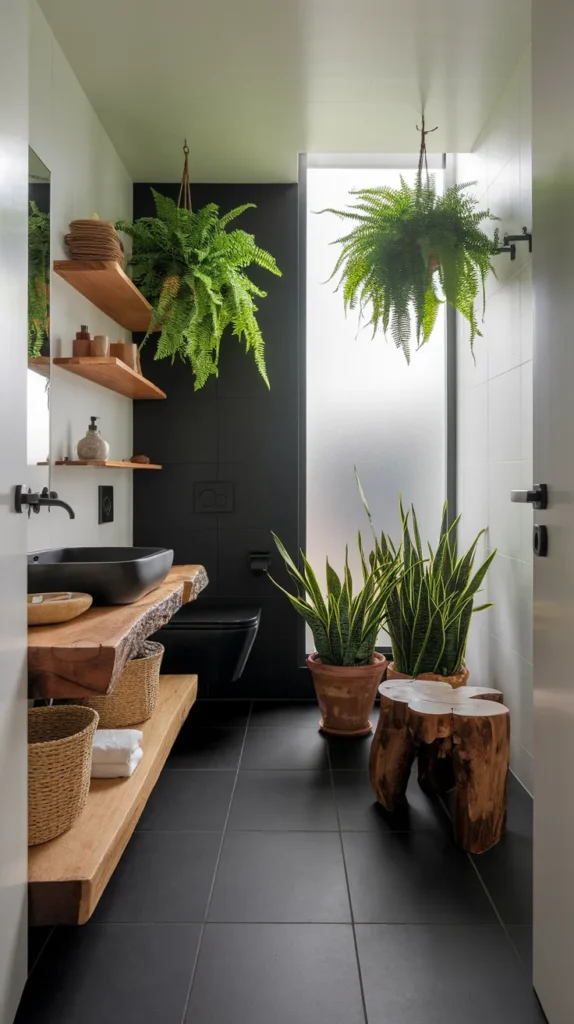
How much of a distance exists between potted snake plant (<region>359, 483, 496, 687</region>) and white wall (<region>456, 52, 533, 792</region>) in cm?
13

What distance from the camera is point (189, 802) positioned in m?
2.34

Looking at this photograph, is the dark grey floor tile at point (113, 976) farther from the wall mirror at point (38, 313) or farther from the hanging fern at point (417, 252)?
the hanging fern at point (417, 252)

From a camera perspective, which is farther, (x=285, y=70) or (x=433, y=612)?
(x=433, y=612)

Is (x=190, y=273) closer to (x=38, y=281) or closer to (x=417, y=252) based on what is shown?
(x=38, y=281)

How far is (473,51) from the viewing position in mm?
2424

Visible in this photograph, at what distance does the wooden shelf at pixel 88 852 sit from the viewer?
1.39m

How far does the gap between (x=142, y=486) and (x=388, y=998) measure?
253 cm

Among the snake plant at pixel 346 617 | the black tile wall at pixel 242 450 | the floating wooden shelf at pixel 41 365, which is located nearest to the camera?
the floating wooden shelf at pixel 41 365

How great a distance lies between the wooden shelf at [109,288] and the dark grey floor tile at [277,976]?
1989 mm

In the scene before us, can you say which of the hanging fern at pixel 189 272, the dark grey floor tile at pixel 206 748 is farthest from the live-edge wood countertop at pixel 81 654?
the hanging fern at pixel 189 272

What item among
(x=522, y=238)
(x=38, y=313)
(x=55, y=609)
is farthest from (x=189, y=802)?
(x=522, y=238)

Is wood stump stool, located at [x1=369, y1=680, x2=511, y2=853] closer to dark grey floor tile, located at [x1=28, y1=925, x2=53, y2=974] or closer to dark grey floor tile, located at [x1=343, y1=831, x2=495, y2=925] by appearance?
dark grey floor tile, located at [x1=343, y1=831, x2=495, y2=925]

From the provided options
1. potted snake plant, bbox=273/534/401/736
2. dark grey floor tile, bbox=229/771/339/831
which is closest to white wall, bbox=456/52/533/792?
potted snake plant, bbox=273/534/401/736

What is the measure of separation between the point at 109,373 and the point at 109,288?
31cm
